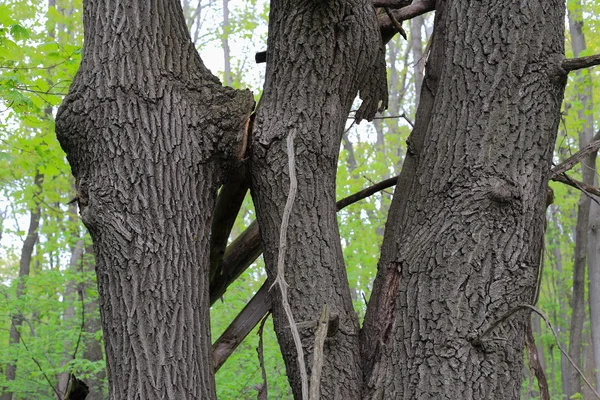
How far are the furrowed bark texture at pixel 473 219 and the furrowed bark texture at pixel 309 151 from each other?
0.69 feet

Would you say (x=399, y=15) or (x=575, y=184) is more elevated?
(x=399, y=15)

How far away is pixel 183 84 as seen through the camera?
219 centimetres

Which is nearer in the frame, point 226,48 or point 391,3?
point 391,3

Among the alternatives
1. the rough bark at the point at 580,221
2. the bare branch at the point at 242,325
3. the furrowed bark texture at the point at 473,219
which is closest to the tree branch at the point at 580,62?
the furrowed bark texture at the point at 473,219

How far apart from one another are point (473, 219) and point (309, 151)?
2.11 ft

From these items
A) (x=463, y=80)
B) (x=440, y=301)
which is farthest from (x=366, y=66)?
(x=440, y=301)

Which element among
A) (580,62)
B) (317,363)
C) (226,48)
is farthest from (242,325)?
(226,48)

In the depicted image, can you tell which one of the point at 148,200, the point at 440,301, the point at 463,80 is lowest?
the point at 440,301

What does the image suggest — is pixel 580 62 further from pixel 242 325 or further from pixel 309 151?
pixel 242 325

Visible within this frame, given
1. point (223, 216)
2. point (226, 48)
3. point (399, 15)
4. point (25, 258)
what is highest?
point (226, 48)

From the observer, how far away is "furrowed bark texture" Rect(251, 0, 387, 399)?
1981mm

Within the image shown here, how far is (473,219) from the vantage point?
1.90 meters

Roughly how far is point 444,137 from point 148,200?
1.11 metres

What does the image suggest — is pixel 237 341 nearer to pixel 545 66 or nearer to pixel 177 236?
pixel 177 236
